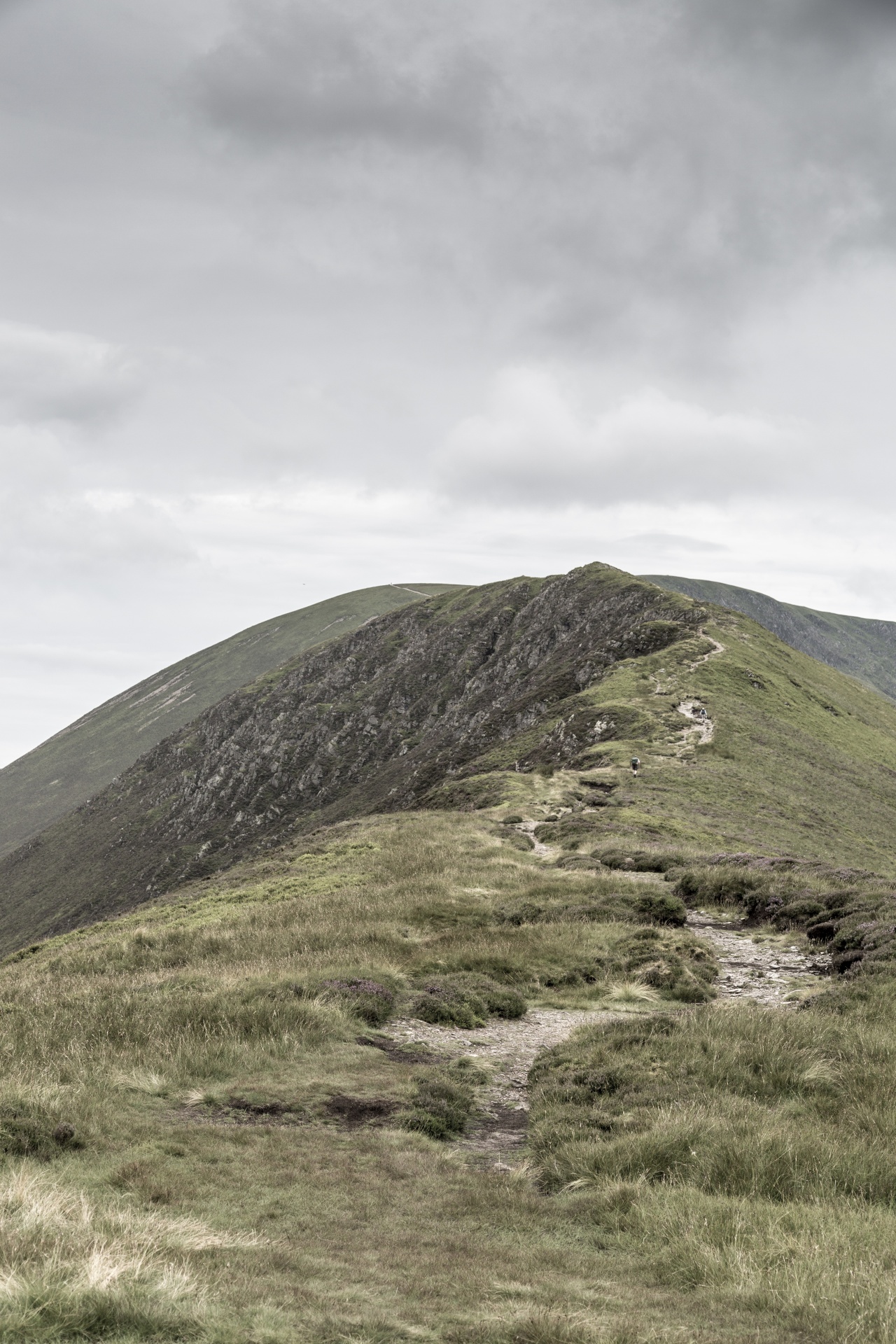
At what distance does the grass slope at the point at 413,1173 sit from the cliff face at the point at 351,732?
5880 cm

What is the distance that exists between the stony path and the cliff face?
4914 cm

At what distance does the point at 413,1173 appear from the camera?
8.88 metres

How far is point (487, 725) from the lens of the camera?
98.1 m

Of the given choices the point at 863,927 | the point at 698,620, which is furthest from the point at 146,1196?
the point at 698,620

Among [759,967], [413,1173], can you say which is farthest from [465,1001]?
[759,967]

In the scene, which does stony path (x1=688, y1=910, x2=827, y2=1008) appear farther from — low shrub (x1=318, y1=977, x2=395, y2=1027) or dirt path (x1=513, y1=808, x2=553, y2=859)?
dirt path (x1=513, y1=808, x2=553, y2=859)

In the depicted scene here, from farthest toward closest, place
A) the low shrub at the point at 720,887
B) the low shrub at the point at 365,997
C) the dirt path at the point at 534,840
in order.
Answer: the dirt path at the point at 534,840 < the low shrub at the point at 720,887 < the low shrub at the point at 365,997

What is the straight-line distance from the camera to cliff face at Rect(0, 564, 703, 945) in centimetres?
9812

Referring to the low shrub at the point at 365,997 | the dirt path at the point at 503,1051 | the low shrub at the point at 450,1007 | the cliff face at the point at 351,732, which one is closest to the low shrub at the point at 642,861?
the dirt path at the point at 503,1051

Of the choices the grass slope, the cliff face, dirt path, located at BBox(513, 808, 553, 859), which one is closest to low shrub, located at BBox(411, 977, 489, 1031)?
the grass slope

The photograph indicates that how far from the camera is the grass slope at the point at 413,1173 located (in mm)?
5449

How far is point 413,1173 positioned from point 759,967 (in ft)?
43.7

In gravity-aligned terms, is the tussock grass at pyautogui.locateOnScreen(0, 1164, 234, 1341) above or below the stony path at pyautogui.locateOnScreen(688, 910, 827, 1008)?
A: above

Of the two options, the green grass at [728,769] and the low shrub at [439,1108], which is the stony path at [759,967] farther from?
the green grass at [728,769]
